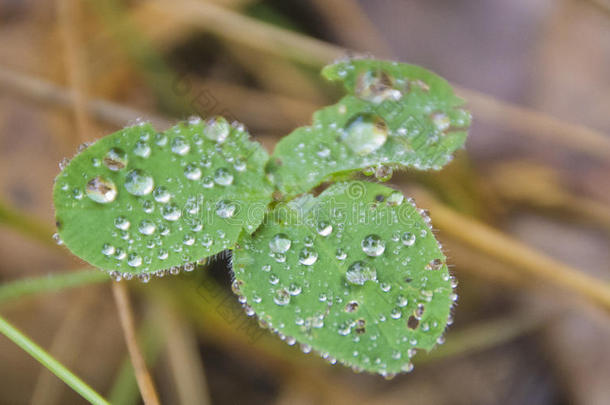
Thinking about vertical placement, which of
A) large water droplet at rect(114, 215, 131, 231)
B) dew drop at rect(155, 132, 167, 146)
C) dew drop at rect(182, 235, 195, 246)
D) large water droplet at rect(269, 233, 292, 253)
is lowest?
large water droplet at rect(114, 215, 131, 231)

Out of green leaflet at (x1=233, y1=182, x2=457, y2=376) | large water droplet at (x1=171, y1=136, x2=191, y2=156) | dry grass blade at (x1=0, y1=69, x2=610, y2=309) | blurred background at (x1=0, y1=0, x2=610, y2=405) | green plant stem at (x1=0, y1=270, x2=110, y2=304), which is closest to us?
green leaflet at (x1=233, y1=182, x2=457, y2=376)

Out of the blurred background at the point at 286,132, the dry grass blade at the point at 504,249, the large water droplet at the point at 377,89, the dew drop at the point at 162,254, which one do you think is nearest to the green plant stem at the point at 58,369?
the dew drop at the point at 162,254

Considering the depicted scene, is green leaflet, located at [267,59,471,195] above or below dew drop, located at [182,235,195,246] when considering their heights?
above

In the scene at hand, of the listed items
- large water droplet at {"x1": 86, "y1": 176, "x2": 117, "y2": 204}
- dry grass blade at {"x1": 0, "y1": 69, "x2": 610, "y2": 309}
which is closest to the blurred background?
dry grass blade at {"x1": 0, "y1": 69, "x2": 610, "y2": 309}

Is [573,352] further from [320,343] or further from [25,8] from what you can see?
[25,8]

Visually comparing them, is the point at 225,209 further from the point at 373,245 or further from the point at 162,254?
the point at 373,245

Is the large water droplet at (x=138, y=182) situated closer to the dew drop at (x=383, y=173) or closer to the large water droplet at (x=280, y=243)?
the large water droplet at (x=280, y=243)

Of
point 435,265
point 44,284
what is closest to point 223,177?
point 435,265

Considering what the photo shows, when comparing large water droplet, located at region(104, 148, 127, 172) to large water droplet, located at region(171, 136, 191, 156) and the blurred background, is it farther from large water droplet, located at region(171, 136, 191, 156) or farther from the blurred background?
the blurred background
